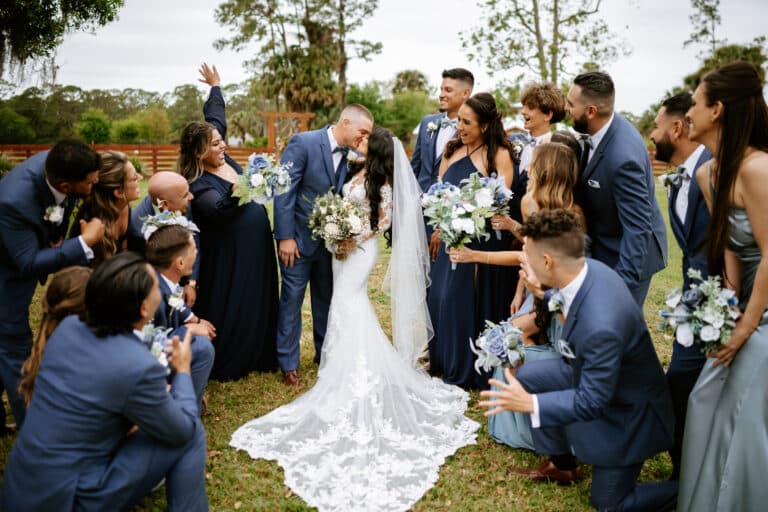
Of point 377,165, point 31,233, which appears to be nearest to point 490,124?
point 377,165

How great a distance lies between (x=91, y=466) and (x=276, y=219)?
329 cm

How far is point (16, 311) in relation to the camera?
4.25 metres

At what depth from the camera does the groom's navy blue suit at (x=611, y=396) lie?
11.1 ft

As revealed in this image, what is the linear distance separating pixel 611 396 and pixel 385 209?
9.60ft

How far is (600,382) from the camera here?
3.37 metres

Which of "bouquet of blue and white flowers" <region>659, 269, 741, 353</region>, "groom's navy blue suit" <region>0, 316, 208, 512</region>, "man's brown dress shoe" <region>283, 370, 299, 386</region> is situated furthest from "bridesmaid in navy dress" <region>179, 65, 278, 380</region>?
"bouquet of blue and white flowers" <region>659, 269, 741, 353</region>

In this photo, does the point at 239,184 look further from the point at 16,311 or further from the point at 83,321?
the point at 83,321

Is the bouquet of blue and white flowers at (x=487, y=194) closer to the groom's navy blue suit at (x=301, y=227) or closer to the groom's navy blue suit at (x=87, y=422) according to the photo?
the groom's navy blue suit at (x=301, y=227)

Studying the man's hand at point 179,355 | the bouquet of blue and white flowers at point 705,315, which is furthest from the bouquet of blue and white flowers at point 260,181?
the bouquet of blue and white flowers at point 705,315

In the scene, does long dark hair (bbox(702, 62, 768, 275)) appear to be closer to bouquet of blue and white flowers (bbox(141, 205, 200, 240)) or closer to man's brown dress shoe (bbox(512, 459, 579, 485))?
man's brown dress shoe (bbox(512, 459, 579, 485))

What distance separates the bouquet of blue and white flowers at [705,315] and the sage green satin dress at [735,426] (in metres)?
0.17

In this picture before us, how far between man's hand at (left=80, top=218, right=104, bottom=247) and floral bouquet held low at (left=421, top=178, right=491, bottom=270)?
8.17 ft

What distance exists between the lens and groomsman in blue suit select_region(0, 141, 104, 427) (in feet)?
13.4

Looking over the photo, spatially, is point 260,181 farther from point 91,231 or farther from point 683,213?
point 683,213
